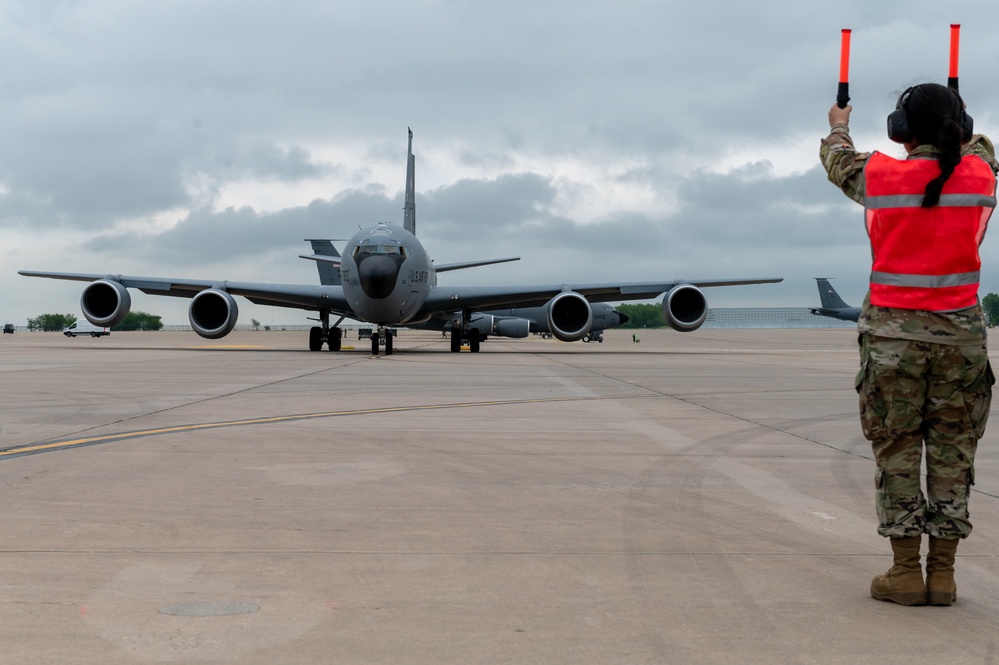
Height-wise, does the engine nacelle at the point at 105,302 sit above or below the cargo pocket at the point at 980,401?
above

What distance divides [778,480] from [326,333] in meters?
28.5

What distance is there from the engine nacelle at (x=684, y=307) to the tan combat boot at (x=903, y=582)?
26416mm

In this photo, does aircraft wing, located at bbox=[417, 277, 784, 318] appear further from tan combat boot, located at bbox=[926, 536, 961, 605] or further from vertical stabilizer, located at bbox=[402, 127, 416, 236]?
tan combat boot, located at bbox=[926, 536, 961, 605]

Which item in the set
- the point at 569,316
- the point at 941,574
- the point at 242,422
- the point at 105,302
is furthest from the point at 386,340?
the point at 941,574

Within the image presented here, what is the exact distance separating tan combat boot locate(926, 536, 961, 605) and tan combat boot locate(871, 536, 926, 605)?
0.03m

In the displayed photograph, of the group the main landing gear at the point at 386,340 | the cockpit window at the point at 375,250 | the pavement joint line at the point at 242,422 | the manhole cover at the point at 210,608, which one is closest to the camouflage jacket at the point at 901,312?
the manhole cover at the point at 210,608

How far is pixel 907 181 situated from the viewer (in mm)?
3859

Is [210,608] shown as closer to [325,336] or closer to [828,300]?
[325,336]

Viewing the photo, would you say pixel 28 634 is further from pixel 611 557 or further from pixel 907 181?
pixel 907 181

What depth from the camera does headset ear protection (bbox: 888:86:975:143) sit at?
12.8 ft

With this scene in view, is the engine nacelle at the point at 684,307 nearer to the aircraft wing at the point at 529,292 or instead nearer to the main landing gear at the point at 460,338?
the aircraft wing at the point at 529,292

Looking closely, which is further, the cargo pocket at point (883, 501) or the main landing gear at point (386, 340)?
the main landing gear at point (386, 340)

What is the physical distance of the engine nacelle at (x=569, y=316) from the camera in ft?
96.1

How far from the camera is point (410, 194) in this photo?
124 ft
